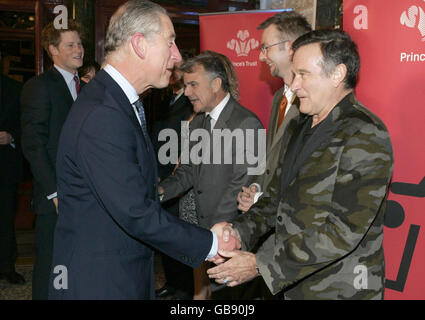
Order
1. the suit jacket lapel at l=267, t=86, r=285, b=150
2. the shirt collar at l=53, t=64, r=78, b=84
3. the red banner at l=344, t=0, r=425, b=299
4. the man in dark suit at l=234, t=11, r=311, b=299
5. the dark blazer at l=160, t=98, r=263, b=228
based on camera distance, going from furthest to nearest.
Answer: the shirt collar at l=53, t=64, r=78, b=84, the dark blazer at l=160, t=98, r=263, b=228, the suit jacket lapel at l=267, t=86, r=285, b=150, the man in dark suit at l=234, t=11, r=311, b=299, the red banner at l=344, t=0, r=425, b=299

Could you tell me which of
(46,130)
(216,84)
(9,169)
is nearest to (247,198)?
(216,84)

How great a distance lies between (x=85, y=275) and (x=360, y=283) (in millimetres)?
998

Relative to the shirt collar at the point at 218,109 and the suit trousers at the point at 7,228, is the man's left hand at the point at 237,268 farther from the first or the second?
the suit trousers at the point at 7,228

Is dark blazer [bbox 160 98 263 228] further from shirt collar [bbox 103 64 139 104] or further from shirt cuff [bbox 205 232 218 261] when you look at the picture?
shirt collar [bbox 103 64 139 104]

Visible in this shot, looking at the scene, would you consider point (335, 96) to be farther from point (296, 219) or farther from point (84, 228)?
point (84, 228)

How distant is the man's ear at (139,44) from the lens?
176cm

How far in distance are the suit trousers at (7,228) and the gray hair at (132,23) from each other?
3.13 meters

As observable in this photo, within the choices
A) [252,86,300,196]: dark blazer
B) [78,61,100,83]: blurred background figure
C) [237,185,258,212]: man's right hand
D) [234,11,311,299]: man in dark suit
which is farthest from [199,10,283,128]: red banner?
[237,185,258,212]: man's right hand

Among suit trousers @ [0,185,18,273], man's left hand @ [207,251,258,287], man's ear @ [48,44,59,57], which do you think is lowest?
suit trousers @ [0,185,18,273]

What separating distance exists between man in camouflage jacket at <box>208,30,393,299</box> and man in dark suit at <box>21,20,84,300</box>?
1755 millimetres

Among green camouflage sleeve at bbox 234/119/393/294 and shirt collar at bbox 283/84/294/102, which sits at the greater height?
shirt collar at bbox 283/84/294/102

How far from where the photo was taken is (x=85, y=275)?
158cm

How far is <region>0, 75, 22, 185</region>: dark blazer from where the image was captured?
14.1ft

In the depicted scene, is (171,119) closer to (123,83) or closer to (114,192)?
(123,83)
